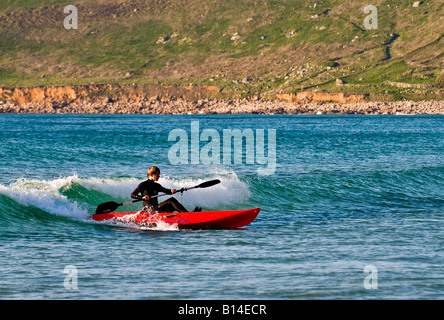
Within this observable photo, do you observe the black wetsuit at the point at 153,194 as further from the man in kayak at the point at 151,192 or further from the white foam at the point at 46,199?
the white foam at the point at 46,199

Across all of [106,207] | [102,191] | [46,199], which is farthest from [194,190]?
[106,207]

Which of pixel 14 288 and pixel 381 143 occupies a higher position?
pixel 381 143

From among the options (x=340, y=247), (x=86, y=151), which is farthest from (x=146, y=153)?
(x=340, y=247)

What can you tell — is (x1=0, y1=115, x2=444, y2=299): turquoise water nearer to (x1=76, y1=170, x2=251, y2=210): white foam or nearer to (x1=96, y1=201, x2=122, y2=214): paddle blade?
(x1=76, y1=170, x2=251, y2=210): white foam

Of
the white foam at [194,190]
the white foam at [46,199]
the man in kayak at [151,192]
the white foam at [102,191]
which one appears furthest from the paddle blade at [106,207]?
the white foam at [194,190]

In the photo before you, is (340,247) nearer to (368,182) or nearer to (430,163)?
(368,182)

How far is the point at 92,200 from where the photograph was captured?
1099 inches

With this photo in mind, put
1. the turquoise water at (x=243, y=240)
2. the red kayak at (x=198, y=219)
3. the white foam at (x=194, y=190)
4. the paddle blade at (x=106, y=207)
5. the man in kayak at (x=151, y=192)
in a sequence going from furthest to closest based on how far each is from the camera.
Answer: the white foam at (x=194, y=190), the paddle blade at (x=106, y=207), the man in kayak at (x=151, y=192), the red kayak at (x=198, y=219), the turquoise water at (x=243, y=240)

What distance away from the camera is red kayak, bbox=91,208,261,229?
20484mm

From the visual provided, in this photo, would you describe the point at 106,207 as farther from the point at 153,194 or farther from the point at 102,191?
the point at 102,191

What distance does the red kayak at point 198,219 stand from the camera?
67.2 feet
